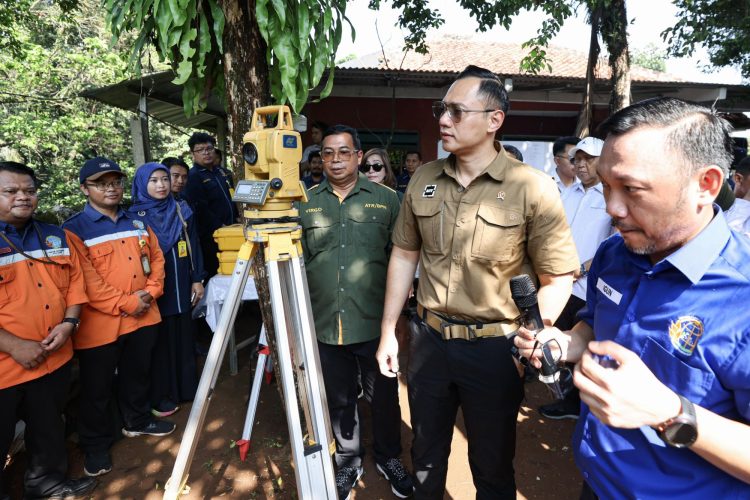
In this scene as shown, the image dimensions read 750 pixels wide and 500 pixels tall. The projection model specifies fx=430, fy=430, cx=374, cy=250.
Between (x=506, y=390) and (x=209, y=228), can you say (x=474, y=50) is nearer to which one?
(x=209, y=228)

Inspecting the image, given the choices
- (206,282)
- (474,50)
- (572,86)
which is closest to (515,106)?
(572,86)

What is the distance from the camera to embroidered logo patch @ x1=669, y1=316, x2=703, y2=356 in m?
0.99

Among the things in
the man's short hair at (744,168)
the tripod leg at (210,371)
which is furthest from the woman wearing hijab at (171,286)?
the man's short hair at (744,168)

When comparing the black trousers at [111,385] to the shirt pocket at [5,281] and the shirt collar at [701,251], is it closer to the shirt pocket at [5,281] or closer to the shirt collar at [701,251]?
the shirt pocket at [5,281]

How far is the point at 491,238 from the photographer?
1838mm

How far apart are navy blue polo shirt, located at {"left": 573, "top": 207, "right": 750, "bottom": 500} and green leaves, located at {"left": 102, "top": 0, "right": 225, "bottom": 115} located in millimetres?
2040

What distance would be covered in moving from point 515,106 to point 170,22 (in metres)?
9.84

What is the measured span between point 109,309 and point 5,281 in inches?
25.8

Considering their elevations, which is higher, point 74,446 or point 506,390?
point 506,390

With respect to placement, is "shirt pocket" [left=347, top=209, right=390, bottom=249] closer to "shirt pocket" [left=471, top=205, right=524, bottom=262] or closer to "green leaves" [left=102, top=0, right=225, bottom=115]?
"shirt pocket" [left=471, top=205, right=524, bottom=262]

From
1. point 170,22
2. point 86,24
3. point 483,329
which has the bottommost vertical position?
point 483,329

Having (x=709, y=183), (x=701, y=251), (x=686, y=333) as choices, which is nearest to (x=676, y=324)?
(x=686, y=333)

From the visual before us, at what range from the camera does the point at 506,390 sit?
6.20ft

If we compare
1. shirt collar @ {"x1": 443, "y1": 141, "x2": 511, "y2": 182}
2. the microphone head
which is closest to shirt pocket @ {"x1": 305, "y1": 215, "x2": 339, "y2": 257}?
shirt collar @ {"x1": 443, "y1": 141, "x2": 511, "y2": 182}
